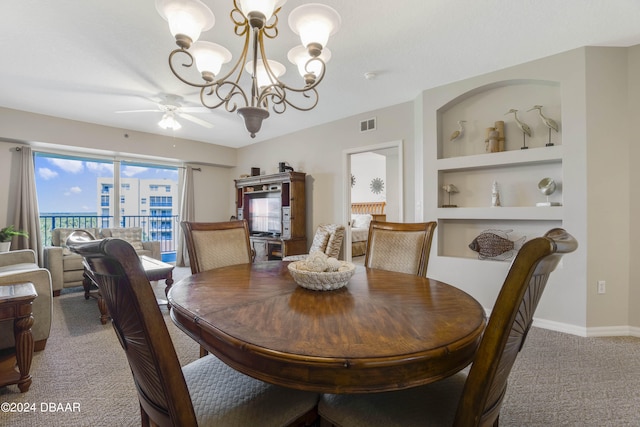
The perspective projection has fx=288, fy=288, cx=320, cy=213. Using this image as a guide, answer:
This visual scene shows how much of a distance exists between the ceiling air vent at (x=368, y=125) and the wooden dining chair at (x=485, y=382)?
3.50 metres

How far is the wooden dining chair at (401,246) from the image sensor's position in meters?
1.94

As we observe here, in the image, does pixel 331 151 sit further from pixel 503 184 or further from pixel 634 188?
pixel 634 188

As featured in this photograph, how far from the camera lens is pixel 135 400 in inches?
67.4

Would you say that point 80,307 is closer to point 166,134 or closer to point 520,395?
point 166,134

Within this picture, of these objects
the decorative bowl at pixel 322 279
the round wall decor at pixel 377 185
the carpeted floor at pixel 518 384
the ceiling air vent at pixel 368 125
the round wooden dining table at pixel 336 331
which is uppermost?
the ceiling air vent at pixel 368 125

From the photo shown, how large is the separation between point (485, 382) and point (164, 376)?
0.79m

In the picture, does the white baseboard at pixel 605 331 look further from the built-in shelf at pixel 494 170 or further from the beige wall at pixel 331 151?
the beige wall at pixel 331 151

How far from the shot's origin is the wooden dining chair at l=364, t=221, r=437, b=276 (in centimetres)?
194

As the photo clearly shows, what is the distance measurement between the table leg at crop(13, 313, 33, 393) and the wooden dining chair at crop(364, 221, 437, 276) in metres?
2.26

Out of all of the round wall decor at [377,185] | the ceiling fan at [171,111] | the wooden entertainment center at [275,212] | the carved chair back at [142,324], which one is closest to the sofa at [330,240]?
the wooden entertainment center at [275,212]

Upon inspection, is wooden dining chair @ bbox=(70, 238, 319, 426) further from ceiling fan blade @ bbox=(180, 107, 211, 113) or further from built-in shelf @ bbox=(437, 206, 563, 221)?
ceiling fan blade @ bbox=(180, 107, 211, 113)

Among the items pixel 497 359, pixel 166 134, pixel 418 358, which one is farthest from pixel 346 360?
pixel 166 134

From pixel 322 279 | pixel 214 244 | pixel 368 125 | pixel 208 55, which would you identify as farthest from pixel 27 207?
pixel 322 279

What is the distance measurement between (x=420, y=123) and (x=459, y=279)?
1897 mm
